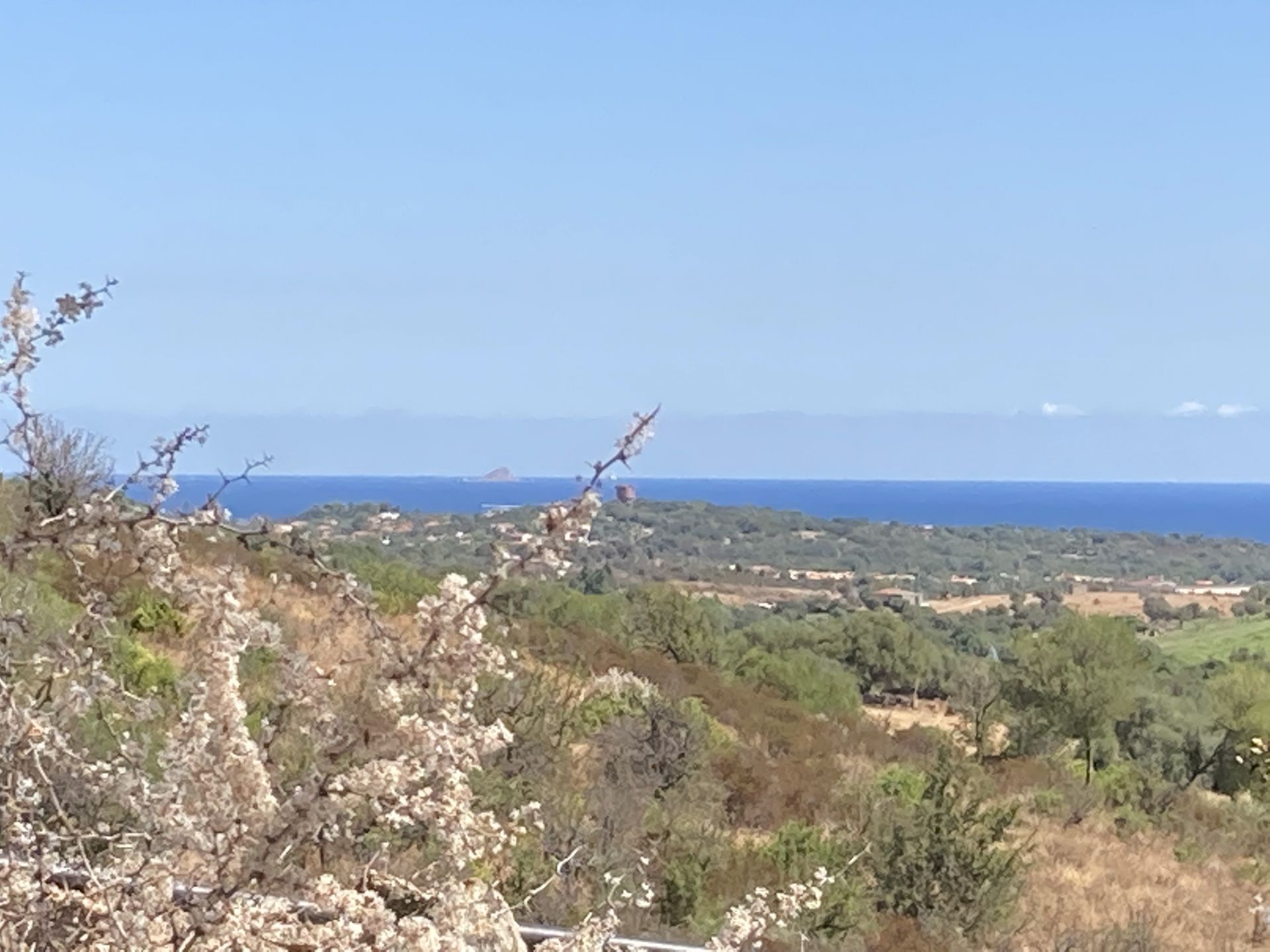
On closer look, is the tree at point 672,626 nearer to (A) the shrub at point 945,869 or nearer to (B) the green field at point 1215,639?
(A) the shrub at point 945,869

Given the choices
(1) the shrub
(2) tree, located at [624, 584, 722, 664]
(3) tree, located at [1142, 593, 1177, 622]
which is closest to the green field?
(3) tree, located at [1142, 593, 1177, 622]

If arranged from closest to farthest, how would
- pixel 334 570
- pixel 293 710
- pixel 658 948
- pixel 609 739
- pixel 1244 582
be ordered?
pixel 334 570 < pixel 293 710 < pixel 658 948 < pixel 609 739 < pixel 1244 582

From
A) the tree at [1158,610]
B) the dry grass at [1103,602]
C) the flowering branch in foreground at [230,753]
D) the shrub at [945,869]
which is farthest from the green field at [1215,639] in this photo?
the flowering branch in foreground at [230,753]

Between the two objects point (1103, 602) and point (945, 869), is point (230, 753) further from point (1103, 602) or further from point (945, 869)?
point (1103, 602)

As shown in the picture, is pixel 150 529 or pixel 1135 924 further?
pixel 1135 924

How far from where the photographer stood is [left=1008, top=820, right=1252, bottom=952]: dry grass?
30.9 feet

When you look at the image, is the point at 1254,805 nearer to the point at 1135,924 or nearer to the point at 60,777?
the point at 1135,924

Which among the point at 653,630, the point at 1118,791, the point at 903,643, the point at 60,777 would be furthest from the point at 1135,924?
the point at 903,643

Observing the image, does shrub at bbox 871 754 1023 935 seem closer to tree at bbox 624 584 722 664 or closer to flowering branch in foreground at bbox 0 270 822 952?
flowering branch in foreground at bbox 0 270 822 952

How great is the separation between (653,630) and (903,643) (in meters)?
11.2

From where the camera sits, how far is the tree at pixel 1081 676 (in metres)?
23.9

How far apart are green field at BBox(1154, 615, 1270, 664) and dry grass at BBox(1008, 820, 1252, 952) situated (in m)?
35.9

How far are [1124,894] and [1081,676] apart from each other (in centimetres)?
1335

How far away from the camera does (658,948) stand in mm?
3381
